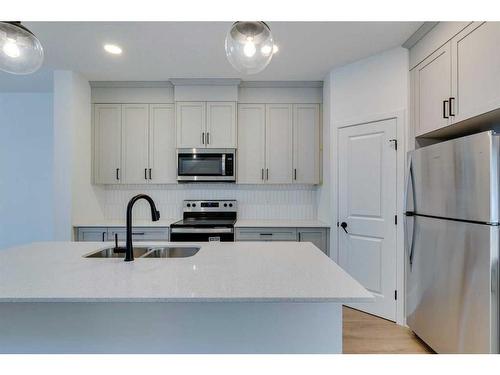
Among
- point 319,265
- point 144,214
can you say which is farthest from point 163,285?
point 144,214

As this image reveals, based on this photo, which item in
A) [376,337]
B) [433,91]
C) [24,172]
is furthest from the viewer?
[24,172]

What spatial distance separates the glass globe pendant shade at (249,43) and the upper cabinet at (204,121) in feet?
6.56

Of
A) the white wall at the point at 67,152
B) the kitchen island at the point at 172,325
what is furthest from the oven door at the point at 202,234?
the kitchen island at the point at 172,325

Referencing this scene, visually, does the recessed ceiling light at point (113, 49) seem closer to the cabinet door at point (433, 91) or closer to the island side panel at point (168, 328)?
the island side panel at point (168, 328)

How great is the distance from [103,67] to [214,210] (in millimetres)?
2086

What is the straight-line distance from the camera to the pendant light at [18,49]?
1.34m

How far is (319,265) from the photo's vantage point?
4.72ft

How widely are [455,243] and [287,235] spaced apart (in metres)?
1.67

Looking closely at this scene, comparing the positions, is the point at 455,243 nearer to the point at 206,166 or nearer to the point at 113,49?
the point at 206,166

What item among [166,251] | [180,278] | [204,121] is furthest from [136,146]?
[180,278]

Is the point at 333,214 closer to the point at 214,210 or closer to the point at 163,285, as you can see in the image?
the point at 214,210

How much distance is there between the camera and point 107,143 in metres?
3.51

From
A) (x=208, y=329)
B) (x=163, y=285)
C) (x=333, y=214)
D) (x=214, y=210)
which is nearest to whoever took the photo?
A: (x=163, y=285)

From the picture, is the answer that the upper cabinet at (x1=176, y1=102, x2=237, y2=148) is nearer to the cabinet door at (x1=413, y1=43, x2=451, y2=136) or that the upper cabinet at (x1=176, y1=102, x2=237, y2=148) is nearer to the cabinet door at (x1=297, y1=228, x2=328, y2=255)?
the cabinet door at (x1=297, y1=228, x2=328, y2=255)
